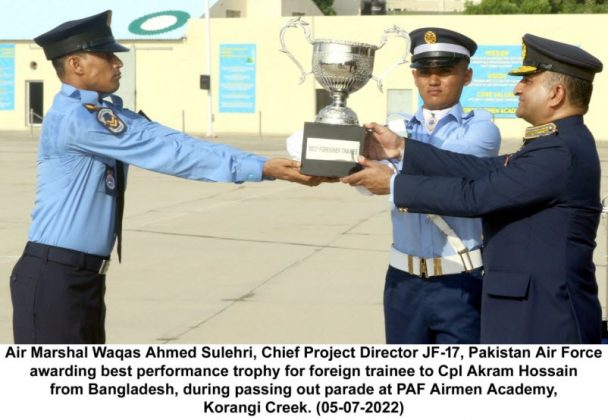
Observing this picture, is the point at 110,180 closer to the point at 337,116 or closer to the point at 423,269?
the point at 337,116

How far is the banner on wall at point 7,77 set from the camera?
4891cm

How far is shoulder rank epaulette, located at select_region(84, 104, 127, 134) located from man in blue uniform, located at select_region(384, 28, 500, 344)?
1175 millimetres

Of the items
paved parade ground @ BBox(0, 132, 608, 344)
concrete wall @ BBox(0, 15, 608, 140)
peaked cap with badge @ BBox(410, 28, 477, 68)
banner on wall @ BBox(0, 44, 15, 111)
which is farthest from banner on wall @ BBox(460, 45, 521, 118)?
peaked cap with badge @ BBox(410, 28, 477, 68)

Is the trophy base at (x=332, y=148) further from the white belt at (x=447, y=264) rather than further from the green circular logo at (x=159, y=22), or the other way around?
the green circular logo at (x=159, y=22)

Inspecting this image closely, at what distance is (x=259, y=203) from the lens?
60.1 feet

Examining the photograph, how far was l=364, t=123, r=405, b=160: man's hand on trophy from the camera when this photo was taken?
4.46 meters

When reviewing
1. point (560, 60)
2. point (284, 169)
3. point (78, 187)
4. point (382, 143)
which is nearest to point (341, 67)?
point (284, 169)

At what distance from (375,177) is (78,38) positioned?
1.39 m

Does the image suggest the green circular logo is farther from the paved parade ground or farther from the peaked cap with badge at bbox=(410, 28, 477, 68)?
the peaked cap with badge at bbox=(410, 28, 477, 68)

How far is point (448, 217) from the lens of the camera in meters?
4.80

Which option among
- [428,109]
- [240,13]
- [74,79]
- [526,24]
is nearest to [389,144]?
[428,109]

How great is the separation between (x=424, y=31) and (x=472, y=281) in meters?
1.10

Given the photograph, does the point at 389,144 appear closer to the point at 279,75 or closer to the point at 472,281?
the point at 472,281

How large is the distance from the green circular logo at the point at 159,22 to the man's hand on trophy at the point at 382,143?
43.2 m
